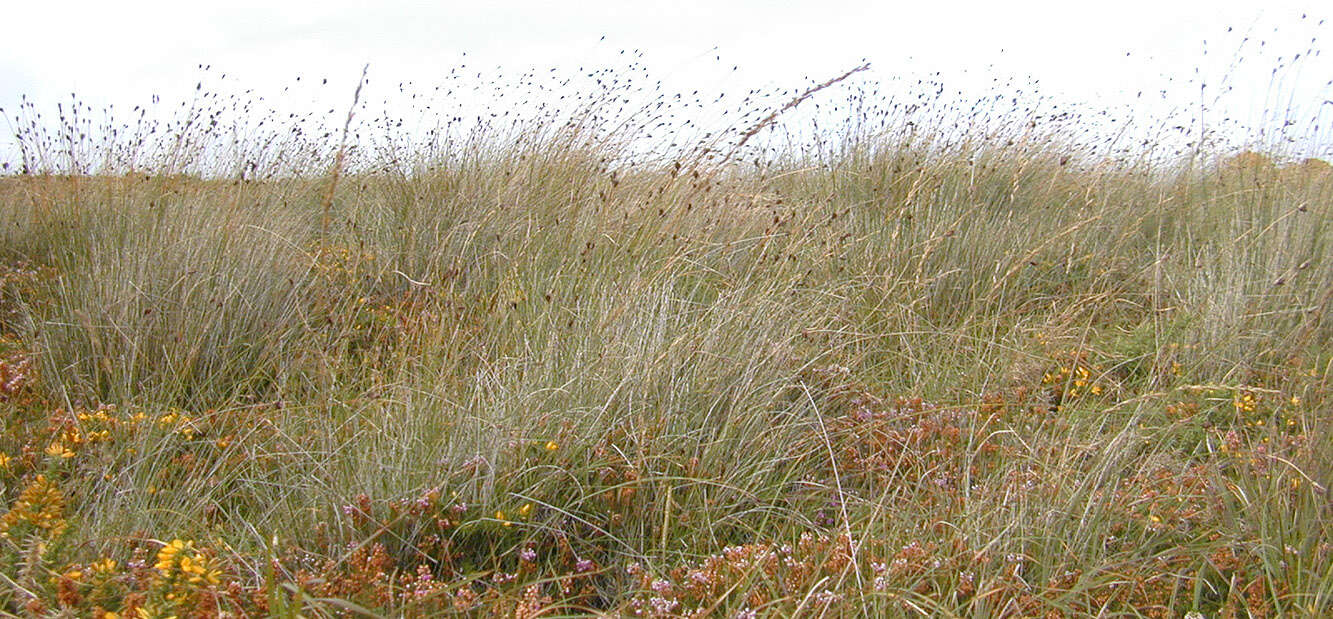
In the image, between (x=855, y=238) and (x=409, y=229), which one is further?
(x=409, y=229)

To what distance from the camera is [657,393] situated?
7.60 feet

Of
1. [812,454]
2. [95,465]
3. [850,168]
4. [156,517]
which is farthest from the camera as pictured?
[850,168]

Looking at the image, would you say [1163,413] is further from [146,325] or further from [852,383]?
[146,325]

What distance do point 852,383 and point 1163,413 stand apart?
2.79 ft

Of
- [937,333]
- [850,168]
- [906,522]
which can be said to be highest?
[850,168]

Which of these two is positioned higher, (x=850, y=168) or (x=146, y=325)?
(x=850, y=168)

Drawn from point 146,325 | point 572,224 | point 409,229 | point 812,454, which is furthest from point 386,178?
point 812,454

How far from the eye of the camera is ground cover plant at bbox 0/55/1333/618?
1.74 m

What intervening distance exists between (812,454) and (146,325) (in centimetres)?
205

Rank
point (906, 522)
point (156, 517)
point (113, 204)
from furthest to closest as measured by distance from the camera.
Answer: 1. point (113, 204)
2. point (156, 517)
3. point (906, 522)

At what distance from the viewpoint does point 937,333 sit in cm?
307

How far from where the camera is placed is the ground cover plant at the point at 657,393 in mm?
1743

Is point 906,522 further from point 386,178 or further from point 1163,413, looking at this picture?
point 386,178

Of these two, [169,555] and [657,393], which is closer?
[169,555]
